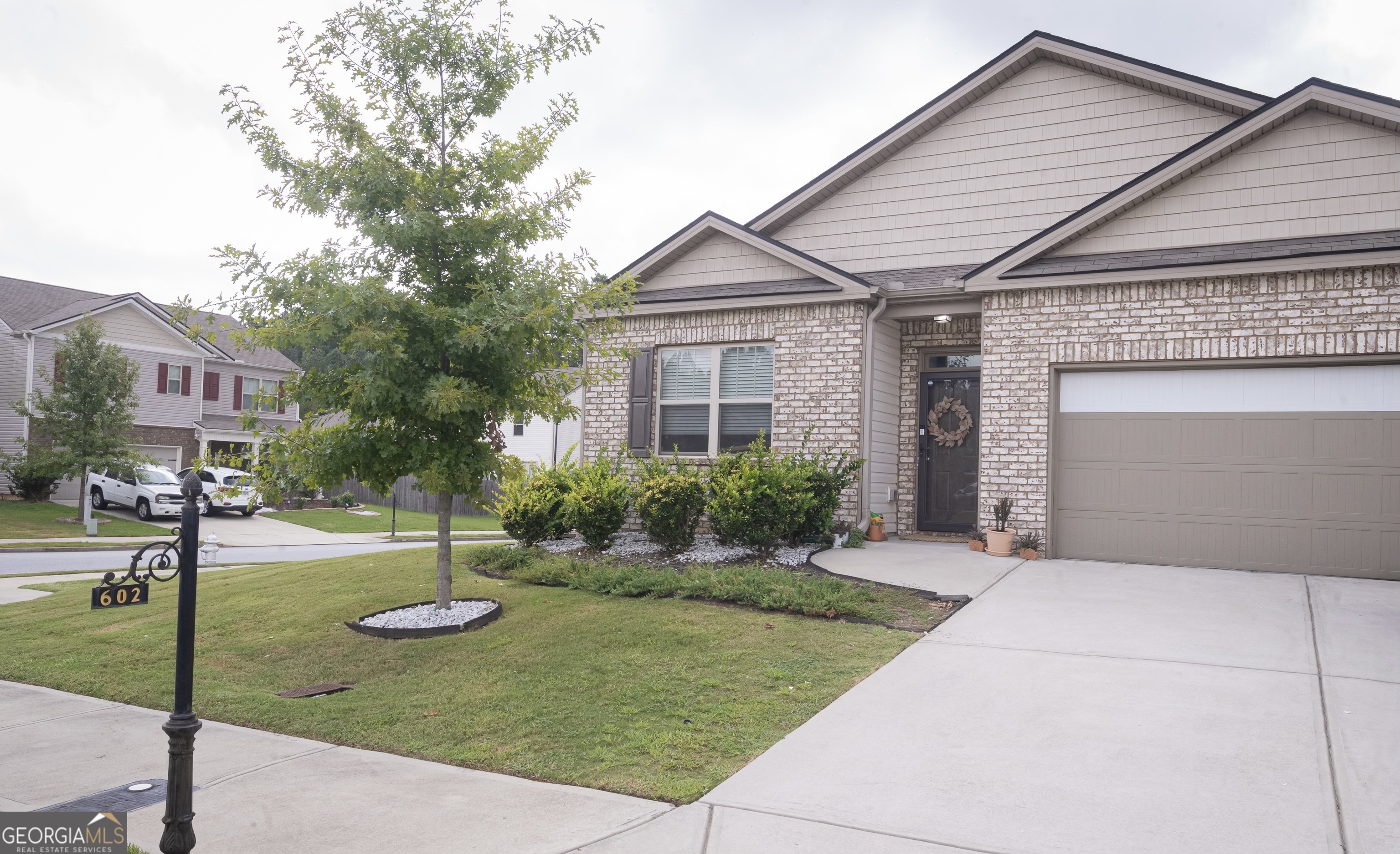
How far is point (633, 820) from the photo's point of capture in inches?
157

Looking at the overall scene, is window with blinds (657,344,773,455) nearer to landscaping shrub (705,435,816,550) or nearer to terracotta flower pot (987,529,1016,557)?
landscaping shrub (705,435,816,550)

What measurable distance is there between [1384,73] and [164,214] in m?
24.7

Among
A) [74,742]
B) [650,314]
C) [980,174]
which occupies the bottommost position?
[74,742]

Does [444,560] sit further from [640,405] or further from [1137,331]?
[1137,331]

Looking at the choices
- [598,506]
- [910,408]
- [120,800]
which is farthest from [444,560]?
[910,408]

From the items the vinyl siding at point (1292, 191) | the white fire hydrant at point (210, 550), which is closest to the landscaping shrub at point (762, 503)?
the vinyl siding at point (1292, 191)

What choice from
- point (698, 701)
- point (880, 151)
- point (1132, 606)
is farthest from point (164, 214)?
point (1132, 606)

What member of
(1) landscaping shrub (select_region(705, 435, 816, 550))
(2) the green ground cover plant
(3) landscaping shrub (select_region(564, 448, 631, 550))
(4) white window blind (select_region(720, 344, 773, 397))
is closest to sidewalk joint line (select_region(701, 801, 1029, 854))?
(2) the green ground cover plant

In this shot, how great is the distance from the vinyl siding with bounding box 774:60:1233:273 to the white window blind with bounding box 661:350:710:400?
317cm

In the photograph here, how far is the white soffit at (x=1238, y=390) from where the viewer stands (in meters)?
9.14

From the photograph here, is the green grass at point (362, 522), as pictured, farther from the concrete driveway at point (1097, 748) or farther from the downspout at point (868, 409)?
the concrete driveway at point (1097, 748)

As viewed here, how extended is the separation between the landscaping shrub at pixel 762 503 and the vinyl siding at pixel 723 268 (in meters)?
3.27

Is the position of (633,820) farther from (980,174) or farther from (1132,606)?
(980,174)

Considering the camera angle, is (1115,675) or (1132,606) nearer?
(1115,675)
